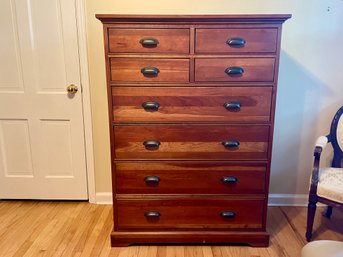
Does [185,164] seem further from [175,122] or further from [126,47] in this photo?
[126,47]

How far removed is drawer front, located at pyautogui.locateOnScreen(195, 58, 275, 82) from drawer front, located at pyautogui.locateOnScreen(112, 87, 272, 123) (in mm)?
62

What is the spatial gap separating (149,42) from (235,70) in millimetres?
550

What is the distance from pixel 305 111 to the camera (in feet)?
8.08

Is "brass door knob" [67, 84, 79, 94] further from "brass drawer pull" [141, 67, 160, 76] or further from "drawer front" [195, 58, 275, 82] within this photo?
"drawer front" [195, 58, 275, 82]

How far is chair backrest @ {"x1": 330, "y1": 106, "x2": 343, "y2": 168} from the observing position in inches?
88.3

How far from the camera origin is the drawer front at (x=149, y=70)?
1795 mm

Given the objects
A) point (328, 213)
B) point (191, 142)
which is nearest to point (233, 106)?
point (191, 142)

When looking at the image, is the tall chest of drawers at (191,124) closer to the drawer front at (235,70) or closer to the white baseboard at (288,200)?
the drawer front at (235,70)

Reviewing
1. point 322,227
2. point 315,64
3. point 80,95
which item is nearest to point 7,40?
point 80,95

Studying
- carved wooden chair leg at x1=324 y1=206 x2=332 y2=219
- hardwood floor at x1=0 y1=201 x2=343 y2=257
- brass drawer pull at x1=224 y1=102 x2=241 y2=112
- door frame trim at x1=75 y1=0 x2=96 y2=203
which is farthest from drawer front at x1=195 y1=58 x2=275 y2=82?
carved wooden chair leg at x1=324 y1=206 x2=332 y2=219

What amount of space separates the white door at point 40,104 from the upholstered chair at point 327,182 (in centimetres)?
185

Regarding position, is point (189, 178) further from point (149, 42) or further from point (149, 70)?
point (149, 42)

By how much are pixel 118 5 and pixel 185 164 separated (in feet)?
4.46

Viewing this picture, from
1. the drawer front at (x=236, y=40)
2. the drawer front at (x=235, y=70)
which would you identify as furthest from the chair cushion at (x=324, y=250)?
the drawer front at (x=236, y=40)
